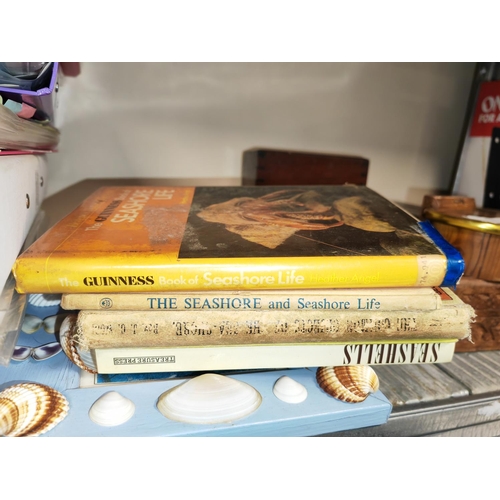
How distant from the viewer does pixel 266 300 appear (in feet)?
1.31

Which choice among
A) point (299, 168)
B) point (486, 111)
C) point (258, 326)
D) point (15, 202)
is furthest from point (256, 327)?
point (486, 111)

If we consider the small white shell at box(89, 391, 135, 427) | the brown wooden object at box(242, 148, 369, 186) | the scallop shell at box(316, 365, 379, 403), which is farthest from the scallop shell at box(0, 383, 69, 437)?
the brown wooden object at box(242, 148, 369, 186)

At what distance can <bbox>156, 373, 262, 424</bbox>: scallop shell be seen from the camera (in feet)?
1.29

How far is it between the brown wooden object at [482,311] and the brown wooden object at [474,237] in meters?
0.02

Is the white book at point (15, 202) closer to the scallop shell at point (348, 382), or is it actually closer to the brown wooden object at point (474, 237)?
the scallop shell at point (348, 382)

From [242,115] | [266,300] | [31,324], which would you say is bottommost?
[31,324]

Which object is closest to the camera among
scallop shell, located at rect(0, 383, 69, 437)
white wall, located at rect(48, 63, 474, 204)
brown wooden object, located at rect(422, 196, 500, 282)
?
scallop shell, located at rect(0, 383, 69, 437)

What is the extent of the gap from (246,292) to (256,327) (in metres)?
0.04

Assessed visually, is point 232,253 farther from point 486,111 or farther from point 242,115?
point 486,111

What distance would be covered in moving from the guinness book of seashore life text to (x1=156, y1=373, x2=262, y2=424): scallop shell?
106 millimetres

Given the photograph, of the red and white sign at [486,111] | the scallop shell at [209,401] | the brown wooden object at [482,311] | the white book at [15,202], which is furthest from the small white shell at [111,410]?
the red and white sign at [486,111]

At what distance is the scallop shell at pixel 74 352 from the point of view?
430mm

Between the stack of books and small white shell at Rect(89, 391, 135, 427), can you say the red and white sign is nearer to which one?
the stack of books
